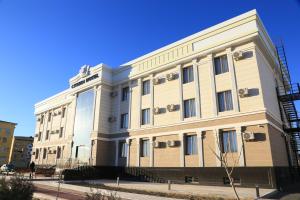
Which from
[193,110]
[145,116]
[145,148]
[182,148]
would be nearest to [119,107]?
[145,116]

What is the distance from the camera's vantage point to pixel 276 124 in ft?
70.3

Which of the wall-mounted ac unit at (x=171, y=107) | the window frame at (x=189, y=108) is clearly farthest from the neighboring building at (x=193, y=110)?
the wall-mounted ac unit at (x=171, y=107)

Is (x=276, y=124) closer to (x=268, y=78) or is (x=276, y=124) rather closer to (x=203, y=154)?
(x=268, y=78)

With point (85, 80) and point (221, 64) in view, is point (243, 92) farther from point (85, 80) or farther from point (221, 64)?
point (85, 80)

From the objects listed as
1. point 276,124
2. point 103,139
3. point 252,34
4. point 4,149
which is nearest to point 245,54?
point 252,34

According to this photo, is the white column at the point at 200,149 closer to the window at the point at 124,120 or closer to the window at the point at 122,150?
the window at the point at 122,150

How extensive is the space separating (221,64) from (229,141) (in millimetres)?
7302

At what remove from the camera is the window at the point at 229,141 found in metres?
19.8

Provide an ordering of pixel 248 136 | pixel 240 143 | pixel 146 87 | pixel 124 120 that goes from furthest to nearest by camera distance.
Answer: pixel 124 120
pixel 146 87
pixel 240 143
pixel 248 136

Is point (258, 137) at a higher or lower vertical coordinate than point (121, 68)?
lower

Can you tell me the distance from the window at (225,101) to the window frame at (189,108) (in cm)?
268

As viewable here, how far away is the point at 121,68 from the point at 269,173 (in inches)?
832

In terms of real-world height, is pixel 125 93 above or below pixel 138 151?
above

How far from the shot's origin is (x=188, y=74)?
2486cm
